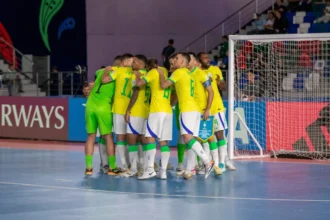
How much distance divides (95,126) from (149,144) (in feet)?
4.06

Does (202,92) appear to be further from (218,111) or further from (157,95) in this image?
(157,95)

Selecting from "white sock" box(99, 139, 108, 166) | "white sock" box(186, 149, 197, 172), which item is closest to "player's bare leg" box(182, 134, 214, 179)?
"white sock" box(186, 149, 197, 172)

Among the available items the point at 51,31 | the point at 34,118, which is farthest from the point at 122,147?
the point at 51,31

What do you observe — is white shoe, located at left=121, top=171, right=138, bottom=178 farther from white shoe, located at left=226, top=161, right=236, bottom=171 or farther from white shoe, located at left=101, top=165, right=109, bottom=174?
white shoe, located at left=226, top=161, right=236, bottom=171

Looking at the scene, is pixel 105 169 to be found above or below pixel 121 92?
below

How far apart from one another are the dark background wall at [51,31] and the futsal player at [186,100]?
2092cm

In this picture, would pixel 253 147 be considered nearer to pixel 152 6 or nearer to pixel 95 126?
pixel 95 126

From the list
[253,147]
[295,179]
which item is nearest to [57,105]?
[253,147]

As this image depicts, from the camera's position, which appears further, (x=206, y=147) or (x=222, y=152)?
(x=222, y=152)

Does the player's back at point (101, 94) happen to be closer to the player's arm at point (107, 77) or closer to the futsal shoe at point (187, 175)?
the player's arm at point (107, 77)

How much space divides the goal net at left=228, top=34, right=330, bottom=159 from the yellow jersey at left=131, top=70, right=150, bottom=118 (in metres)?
3.99

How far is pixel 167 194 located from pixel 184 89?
2230 millimetres

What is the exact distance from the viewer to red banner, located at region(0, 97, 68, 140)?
78.8 feet

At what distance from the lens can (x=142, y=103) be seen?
15.4m
